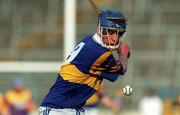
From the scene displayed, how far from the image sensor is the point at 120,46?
516 centimetres

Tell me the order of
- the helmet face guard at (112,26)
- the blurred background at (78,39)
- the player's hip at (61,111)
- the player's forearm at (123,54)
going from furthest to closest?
1. the blurred background at (78,39)
2. the player's forearm at (123,54)
3. the player's hip at (61,111)
4. the helmet face guard at (112,26)

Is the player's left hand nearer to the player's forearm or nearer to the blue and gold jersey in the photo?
the player's forearm

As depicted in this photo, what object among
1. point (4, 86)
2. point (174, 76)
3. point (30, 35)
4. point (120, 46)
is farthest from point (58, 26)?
point (120, 46)

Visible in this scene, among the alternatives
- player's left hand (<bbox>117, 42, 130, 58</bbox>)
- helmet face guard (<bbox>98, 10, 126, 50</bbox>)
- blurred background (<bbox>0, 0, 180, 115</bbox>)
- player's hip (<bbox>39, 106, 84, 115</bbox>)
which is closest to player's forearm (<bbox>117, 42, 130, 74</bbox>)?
player's left hand (<bbox>117, 42, 130, 58</bbox>)

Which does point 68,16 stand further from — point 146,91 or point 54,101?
point 54,101

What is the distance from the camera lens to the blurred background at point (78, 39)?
12.2m

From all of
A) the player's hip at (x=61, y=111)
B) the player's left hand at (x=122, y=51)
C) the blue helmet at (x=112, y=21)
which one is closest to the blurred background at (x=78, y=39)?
the player's left hand at (x=122, y=51)

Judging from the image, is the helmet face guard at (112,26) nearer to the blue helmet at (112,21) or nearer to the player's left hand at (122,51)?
the blue helmet at (112,21)

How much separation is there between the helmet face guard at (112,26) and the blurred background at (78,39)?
6.79 metres

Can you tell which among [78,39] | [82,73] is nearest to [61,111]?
[82,73]

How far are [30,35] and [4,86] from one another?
998mm

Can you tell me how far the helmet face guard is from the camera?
4.82 metres

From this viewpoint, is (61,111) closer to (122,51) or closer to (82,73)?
(82,73)

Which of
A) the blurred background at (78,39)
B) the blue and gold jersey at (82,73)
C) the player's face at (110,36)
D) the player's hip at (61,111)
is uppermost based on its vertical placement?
the player's face at (110,36)
